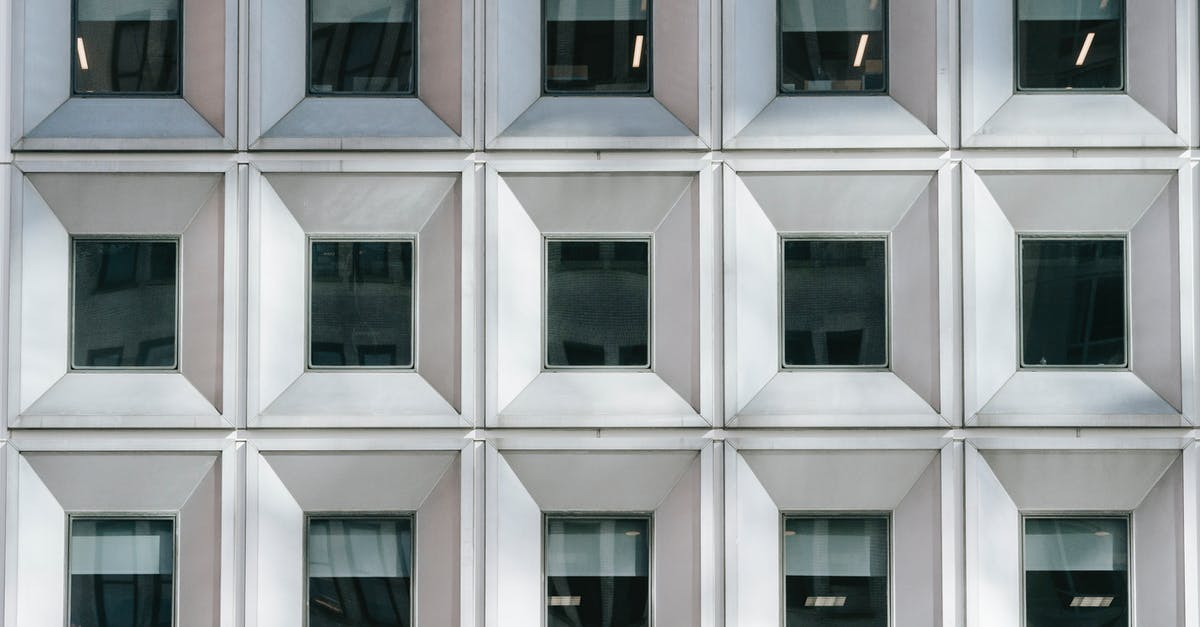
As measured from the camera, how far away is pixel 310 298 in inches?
306

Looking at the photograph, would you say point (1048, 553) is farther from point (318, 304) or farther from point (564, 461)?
point (318, 304)

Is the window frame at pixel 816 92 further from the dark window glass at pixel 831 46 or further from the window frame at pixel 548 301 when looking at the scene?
the window frame at pixel 548 301

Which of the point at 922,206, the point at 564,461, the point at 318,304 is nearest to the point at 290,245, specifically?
the point at 318,304

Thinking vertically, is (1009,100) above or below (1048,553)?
Result: above

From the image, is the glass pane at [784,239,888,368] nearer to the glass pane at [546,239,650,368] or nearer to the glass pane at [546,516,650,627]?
the glass pane at [546,239,650,368]

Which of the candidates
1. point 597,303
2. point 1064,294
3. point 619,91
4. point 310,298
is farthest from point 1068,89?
point 310,298

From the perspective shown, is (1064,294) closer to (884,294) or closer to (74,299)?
(884,294)

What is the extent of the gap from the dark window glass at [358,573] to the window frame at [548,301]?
1926 millimetres


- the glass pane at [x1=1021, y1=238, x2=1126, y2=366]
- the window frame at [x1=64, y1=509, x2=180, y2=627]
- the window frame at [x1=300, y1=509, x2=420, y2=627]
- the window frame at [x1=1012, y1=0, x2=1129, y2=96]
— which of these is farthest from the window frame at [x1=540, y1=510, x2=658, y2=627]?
the window frame at [x1=1012, y1=0, x2=1129, y2=96]

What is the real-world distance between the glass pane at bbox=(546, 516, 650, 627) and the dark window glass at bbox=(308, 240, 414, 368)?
2.06 meters

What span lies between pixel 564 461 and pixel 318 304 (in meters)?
2.54

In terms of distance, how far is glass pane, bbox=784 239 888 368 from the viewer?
7.78 meters

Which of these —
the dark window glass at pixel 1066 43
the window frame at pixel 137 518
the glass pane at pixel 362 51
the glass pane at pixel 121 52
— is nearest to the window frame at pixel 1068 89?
the dark window glass at pixel 1066 43

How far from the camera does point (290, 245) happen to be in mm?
7711
